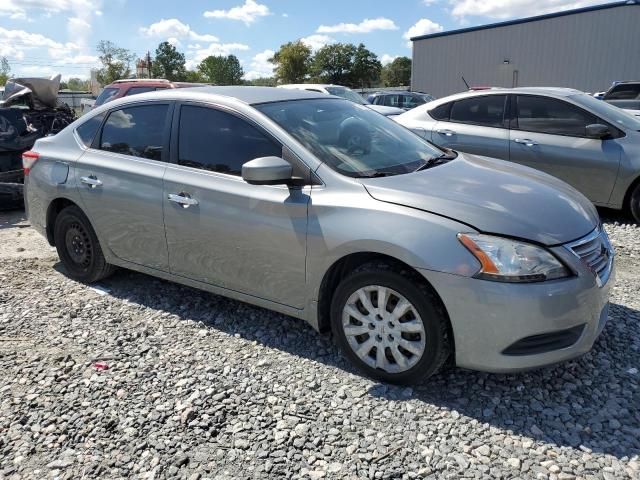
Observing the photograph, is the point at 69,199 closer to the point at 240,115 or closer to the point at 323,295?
the point at 240,115

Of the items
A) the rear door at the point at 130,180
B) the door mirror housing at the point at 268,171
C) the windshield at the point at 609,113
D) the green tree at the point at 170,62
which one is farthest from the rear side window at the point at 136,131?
the green tree at the point at 170,62

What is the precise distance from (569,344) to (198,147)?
2644mm

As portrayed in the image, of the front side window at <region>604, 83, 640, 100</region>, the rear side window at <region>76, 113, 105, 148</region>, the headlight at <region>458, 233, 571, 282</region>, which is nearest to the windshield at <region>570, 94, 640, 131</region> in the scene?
the headlight at <region>458, 233, 571, 282</region>

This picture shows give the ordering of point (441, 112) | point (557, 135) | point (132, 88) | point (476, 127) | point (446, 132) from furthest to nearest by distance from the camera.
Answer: point (132, 88)
point (441, 112)
point (446, 132)
point (476, 127)
point (557, 135)

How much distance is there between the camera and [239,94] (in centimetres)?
396

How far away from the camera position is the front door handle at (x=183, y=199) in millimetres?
3730

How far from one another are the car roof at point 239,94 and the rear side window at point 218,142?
13 cm

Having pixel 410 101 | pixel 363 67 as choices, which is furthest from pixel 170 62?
pixel 410 101

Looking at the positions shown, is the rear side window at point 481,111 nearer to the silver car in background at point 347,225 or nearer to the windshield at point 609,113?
the windshield at point 609,113

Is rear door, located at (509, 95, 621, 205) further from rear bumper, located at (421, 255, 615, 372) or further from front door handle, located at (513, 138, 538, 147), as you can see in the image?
rear bumper, located at (421, 255, 615, 372)

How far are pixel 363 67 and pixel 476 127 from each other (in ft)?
235

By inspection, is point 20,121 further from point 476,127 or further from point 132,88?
point 476,127

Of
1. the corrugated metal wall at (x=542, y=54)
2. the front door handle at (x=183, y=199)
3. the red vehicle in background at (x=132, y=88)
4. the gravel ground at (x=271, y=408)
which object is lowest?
the gravel ground at (x=271, y=408)

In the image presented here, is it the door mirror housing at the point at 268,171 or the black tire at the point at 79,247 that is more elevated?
the door mirror housing at the point at 268,171
